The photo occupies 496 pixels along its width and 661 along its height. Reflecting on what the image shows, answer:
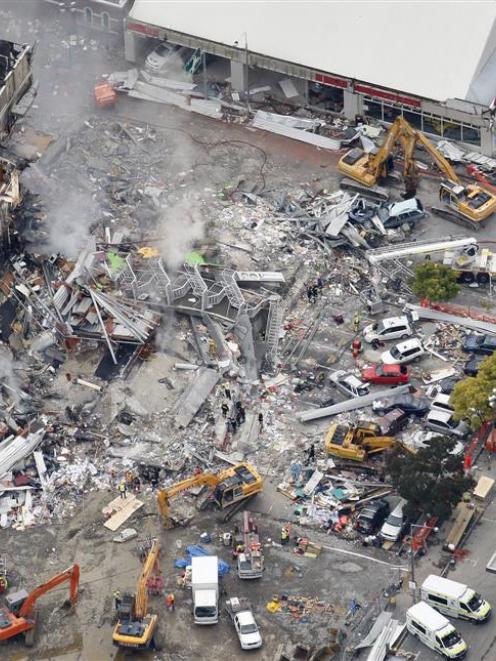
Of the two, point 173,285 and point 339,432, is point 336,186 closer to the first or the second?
point 173,285

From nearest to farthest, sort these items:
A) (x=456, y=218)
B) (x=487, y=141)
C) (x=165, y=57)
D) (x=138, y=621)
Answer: (x=138, y=621) → (x=456, y=218) → (x=487, y=141) → (x=165, y=57)

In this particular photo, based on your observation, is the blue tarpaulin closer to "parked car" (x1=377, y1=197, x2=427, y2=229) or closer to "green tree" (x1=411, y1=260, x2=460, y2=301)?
"green tree" (x1=411, y1=260, x2=460, y2=301)

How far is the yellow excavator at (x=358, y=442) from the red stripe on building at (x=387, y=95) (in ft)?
68.9

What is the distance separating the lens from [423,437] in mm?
56094

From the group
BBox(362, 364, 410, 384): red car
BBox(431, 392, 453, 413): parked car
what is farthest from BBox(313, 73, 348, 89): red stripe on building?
BBox(431, 392, 453, 413): parked car

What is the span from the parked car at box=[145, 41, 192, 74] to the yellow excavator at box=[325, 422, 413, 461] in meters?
27.8

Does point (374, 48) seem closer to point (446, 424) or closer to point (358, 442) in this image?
point (446, 424)

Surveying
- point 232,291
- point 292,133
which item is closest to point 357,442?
point 232,291

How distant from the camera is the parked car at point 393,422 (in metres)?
55.9

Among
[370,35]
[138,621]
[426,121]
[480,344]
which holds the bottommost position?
[138,621]

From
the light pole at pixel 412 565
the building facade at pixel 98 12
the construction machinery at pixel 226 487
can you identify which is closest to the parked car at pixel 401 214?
the construction machinery at pixel 226 487

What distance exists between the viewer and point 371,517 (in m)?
52.5

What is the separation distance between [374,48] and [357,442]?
959 inches

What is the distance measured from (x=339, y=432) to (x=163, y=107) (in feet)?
83.3
